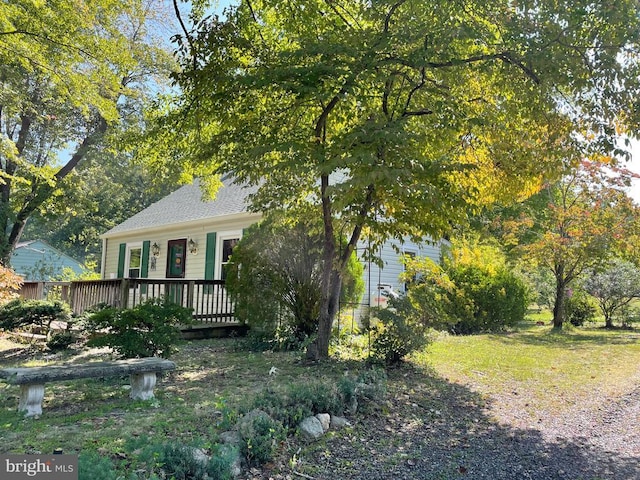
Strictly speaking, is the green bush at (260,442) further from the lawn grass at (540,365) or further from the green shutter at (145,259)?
the green shutter at (145,259)

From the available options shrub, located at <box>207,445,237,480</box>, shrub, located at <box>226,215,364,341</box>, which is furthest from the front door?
shrub, located at <box>207,445,237,480</box>

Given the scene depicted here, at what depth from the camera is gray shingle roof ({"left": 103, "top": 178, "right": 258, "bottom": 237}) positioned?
12.7 meters

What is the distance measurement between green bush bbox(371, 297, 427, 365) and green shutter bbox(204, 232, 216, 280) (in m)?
7.55

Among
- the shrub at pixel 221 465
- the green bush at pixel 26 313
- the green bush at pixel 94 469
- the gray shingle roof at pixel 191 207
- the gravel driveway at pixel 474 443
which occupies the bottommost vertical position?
the gravel driveway at pixel 474 443

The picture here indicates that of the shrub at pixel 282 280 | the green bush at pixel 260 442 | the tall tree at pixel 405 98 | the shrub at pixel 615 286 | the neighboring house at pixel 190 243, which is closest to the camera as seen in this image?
the green bush at pixel 260 442

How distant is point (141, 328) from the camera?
5.48m

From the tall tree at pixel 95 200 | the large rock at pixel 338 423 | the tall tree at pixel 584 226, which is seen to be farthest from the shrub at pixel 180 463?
the tall tree at pixel 584 226

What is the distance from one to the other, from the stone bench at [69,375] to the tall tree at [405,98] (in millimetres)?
2475

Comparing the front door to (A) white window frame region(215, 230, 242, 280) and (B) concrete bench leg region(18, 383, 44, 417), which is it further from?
(B) concrete bench leg region(18, 383, 44, 417)

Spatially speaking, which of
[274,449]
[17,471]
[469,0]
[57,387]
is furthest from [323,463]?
[469,0]

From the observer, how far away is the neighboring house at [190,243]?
1199 cm

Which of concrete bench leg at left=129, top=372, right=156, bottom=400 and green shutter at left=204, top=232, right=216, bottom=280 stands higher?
green shutter at left=204, top=232, right=216, bottom=280

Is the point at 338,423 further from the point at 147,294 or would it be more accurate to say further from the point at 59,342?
the point at 147,294

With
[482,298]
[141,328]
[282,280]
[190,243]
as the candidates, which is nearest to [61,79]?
[190,243]
